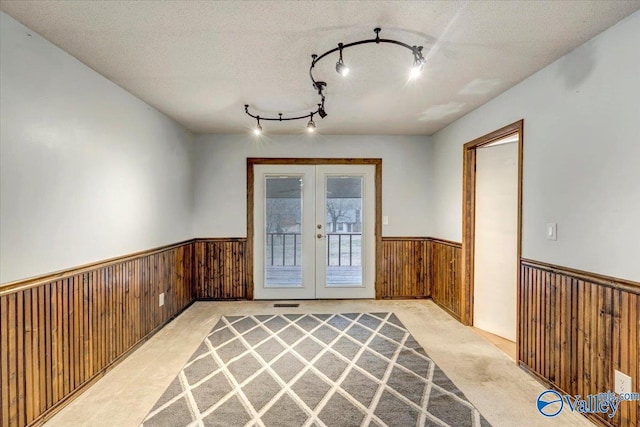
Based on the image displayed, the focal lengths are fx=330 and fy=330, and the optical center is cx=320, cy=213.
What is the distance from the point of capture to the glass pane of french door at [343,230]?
4832mm

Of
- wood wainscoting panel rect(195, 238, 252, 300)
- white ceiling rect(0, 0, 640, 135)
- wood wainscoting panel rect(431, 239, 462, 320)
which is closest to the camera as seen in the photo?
white ceiling rect(0, 0, 640, 135)

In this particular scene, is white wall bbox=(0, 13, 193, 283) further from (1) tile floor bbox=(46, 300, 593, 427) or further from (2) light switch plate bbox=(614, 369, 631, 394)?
(2) light switch plate bbox=(614, 369, 631, 394)

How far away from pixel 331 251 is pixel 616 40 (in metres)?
3.67

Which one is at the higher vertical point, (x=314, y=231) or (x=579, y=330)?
(x=314, y=231)

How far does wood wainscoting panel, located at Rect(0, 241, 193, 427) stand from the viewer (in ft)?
6.05

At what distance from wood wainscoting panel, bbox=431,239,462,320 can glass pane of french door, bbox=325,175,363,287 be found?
41.3 inches

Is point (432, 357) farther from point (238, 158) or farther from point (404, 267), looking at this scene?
point (238, 158)

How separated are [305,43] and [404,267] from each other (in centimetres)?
356

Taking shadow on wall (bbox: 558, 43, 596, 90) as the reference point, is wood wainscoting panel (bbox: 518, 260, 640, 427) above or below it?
below

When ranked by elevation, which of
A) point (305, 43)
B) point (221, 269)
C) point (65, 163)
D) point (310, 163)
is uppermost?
point (305, 43)

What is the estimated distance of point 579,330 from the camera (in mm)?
2193

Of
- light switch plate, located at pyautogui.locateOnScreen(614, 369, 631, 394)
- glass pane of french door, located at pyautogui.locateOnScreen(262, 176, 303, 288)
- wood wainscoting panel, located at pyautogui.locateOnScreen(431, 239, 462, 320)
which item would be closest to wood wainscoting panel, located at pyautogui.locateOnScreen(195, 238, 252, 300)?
glass pane of french door, located at pyautogui.locateOnScreen(262, 176, 303, 288)

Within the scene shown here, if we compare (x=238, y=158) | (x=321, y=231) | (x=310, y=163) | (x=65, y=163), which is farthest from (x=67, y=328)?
(x=310, y=163)

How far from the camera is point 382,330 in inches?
139
